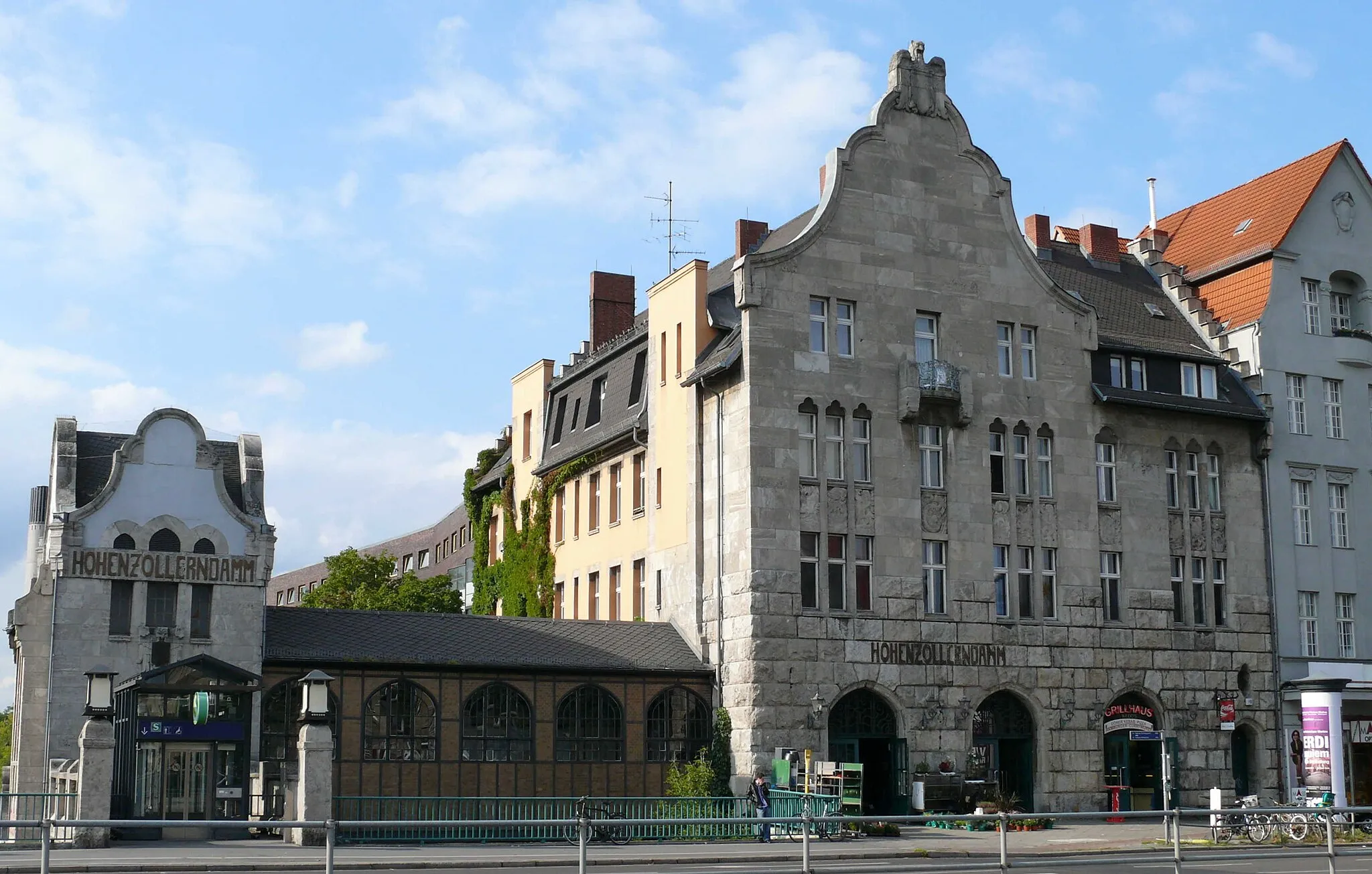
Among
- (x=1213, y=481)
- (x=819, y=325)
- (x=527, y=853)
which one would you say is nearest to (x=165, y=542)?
(x=527, y=853)

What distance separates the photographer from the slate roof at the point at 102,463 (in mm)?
39250

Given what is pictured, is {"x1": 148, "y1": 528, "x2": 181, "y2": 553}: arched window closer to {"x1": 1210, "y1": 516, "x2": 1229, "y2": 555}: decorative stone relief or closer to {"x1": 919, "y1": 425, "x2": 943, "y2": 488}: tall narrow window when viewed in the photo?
{"x1": 919, "y1": 425, "x2": 943, "y2": 488}: tall narrow window

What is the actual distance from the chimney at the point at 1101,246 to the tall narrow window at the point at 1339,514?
10.2 meters

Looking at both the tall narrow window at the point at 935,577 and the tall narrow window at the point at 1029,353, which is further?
the tall narrow window at the point at 1029,353

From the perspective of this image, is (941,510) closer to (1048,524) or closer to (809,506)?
(1048,524)

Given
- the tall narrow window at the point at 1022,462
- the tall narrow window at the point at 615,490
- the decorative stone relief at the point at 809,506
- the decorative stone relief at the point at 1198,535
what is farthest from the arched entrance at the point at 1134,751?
the tall narrow window at the point at 615,490

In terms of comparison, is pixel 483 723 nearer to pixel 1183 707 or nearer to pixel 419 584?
pixel 1183 707

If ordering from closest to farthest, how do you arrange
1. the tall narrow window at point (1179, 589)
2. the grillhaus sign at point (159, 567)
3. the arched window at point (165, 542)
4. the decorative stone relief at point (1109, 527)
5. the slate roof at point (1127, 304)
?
the grillhaus sign at point (159, 567) → the arched window at point (165, 542) → the decorative stone relief at point (1109, 527) → the tall narrow window at point (1179, 589) → the slate roof at point (1127, 304)

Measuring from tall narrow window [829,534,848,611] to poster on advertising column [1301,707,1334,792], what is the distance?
11.8 meters

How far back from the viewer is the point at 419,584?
2830 inches

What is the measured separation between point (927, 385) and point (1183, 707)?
1262 centimetres

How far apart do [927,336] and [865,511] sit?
18.3 ft

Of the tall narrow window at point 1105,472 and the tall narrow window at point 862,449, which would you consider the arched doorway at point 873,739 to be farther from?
the tall narrow window at point 1105,472

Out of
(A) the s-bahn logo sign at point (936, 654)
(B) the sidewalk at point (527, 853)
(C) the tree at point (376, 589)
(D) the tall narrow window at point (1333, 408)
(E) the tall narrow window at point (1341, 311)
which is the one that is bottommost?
(B) the sidewalk at point (527, 853)
